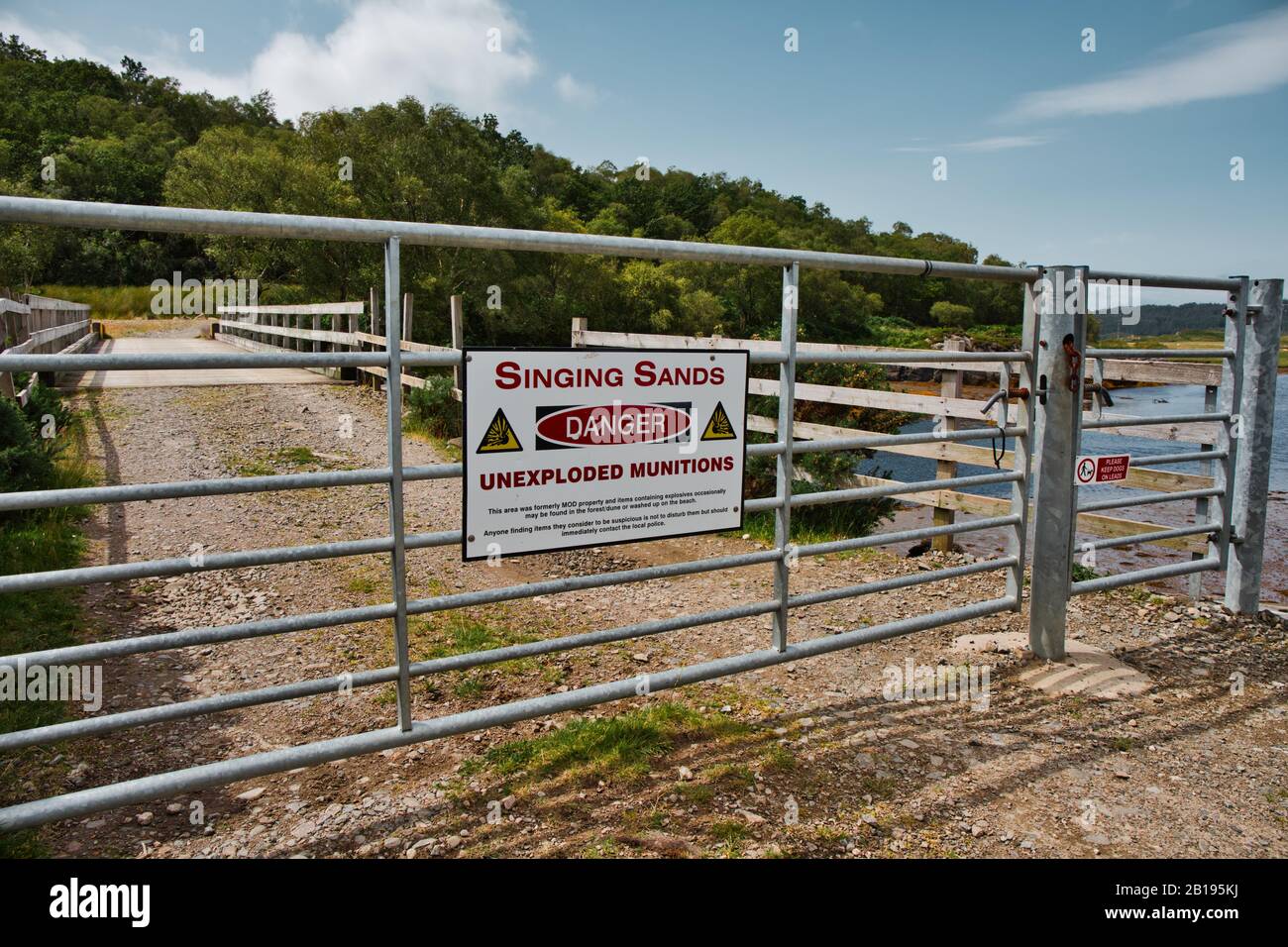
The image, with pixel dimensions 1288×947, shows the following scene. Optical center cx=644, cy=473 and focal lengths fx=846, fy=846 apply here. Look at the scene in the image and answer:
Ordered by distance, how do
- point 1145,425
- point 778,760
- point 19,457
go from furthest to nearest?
1. point 19,457
2. point 1145,425
3. point 778,760

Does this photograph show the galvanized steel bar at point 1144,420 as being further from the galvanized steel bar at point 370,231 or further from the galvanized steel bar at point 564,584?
the galvanized steel bar at point 564,584

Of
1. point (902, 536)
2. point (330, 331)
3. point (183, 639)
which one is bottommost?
point (183, 639)

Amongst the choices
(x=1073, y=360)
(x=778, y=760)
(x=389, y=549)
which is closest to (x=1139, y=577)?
(x=1073, y=360)

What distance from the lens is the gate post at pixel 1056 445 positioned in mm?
4602

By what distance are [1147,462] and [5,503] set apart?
18.7ft

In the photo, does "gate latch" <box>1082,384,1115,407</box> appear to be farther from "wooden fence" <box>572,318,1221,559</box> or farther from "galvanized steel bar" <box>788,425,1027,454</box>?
"wooden fence" <box>572,318,1221,559</box>

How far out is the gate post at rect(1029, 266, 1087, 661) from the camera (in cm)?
460

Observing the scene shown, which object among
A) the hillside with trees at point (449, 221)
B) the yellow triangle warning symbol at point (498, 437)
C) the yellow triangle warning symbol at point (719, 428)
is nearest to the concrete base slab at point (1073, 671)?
the yellow triangle warning symbol at point (719, 428)

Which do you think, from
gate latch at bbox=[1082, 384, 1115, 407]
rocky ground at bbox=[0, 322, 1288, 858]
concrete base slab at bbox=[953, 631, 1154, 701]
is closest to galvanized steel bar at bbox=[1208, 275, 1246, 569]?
rocky ground at bbox=[0, 322, 1288, 858]

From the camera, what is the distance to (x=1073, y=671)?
187 inches

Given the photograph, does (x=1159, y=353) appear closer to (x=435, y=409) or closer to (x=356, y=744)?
(x=356, y=744)

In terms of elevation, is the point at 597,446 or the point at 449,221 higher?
the point at 449,221

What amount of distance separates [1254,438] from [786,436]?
382 cm

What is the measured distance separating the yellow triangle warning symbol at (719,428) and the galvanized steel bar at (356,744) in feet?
3.39
